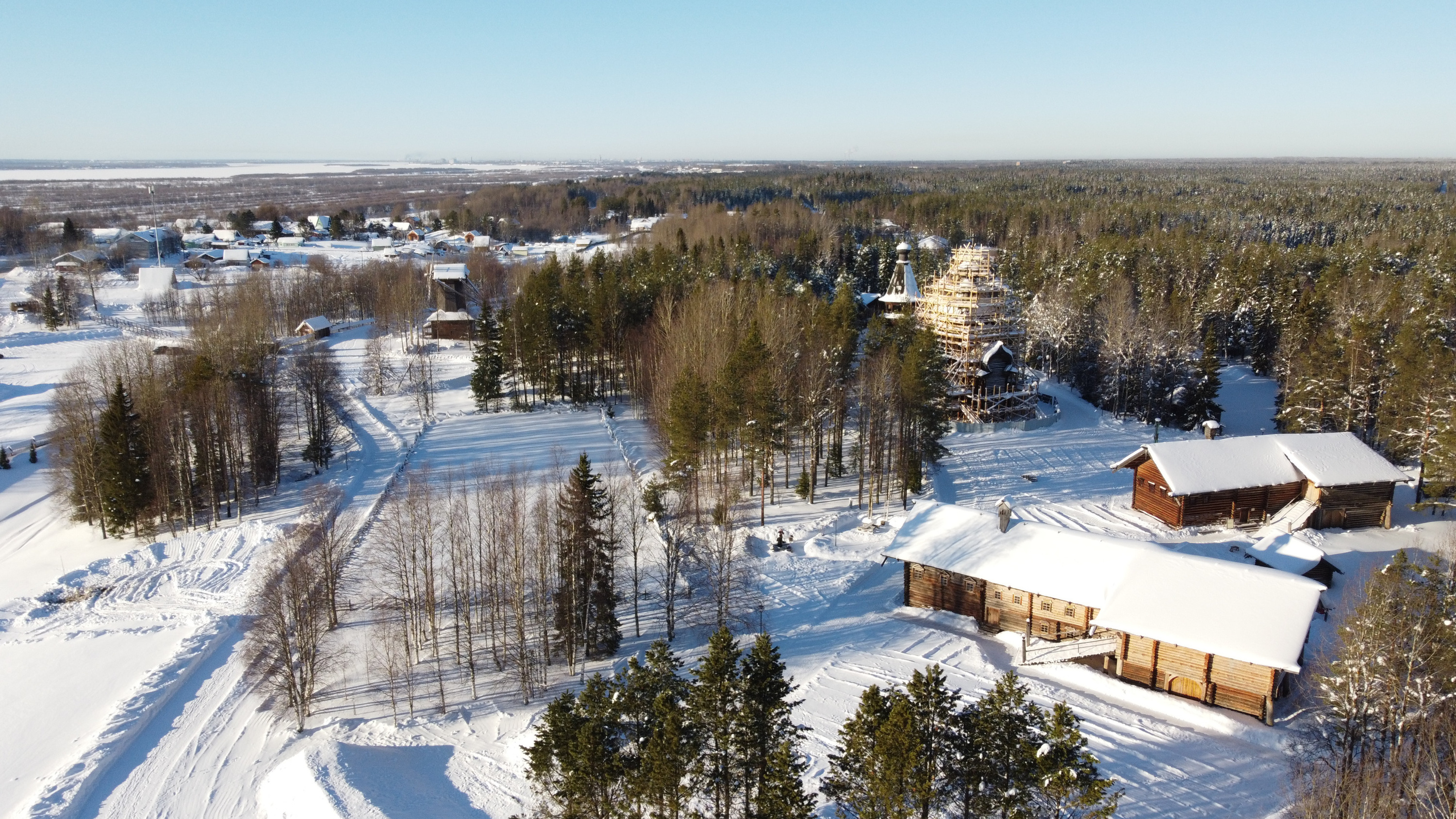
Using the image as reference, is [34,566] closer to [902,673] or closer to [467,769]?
[467,769]

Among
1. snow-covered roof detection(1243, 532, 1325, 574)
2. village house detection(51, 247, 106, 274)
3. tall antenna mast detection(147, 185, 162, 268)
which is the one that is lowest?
snow-covered roof detection(1243, 532, 1325, 574)

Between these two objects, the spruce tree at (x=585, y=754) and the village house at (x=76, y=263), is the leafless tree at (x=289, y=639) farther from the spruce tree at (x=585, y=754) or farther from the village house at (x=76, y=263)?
the village house at (x=76, y=263)

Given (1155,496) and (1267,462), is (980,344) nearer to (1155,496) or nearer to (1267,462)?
(1155,496)

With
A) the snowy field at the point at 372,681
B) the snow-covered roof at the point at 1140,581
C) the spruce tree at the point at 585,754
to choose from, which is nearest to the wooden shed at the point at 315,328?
Result: the snowy field at the point at 372,681

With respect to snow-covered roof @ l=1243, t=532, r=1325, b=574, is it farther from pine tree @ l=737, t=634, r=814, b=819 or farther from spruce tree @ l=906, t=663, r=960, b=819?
pine tree @ l=737, t=634, r=814, b=819

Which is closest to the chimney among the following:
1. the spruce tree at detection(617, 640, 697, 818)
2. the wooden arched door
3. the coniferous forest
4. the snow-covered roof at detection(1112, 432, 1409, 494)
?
the wooden arched door

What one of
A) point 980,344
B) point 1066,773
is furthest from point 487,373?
point 1066,773
